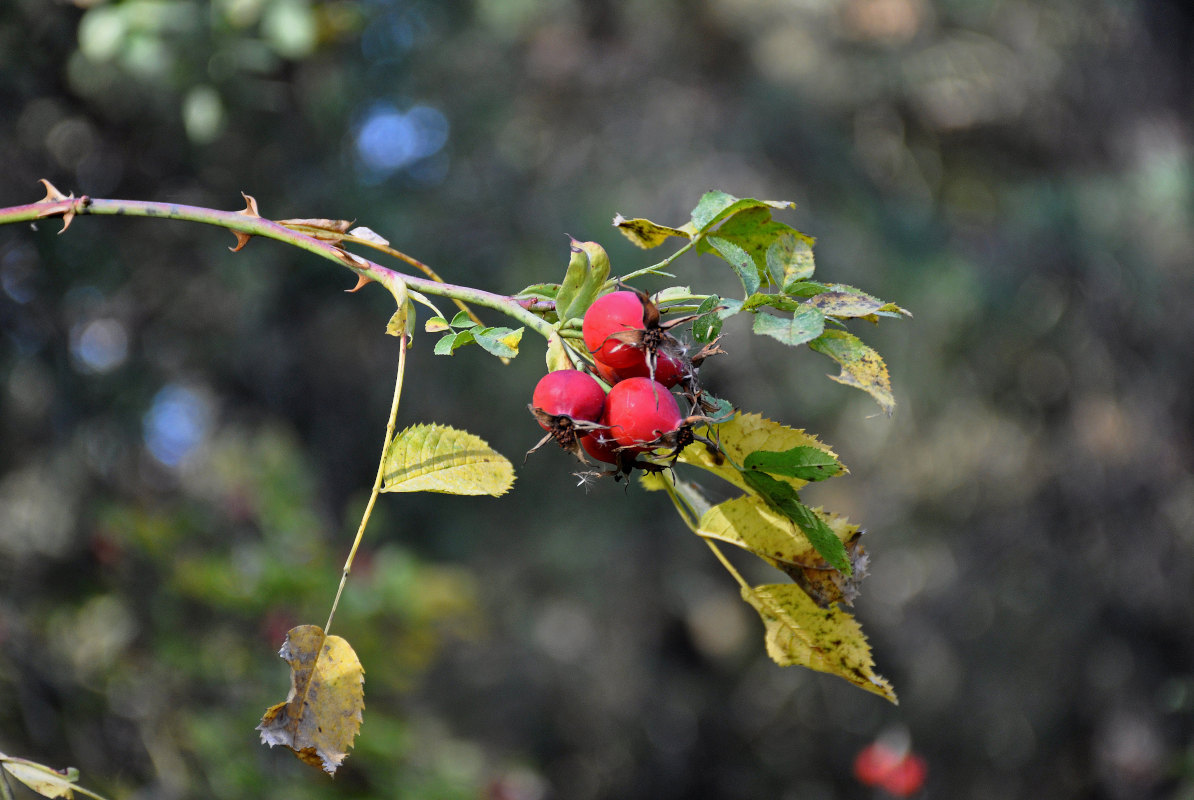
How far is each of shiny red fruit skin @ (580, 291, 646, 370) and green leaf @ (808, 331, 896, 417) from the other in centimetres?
12

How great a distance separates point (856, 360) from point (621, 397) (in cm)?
16

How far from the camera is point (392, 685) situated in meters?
2.35

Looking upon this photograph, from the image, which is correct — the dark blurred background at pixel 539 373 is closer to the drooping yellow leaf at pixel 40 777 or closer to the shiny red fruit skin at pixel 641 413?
the drooping yellow leaf at pixel 40 777

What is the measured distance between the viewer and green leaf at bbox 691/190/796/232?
611 mm

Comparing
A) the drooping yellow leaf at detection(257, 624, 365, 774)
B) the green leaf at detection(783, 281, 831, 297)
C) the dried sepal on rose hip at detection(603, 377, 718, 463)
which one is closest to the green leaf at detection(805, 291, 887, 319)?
the green leaf at detection(783, 281, 831, 297)

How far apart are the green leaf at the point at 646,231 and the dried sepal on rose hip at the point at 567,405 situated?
14 cm

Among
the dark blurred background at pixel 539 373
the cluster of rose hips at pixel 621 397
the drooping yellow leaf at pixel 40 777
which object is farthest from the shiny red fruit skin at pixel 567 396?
the dark blurred background at pixel 539 373

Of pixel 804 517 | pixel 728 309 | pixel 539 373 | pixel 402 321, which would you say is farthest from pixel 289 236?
pixel 539 373

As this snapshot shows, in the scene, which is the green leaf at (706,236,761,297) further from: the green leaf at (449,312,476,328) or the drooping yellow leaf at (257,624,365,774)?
the drooping yellow leaf at (257,624,365,774)

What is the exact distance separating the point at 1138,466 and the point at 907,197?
1727 millimetres

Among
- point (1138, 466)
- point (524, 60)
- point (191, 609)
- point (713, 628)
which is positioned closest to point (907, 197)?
point (1138, 466)

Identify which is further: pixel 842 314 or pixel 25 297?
pixel 25 297

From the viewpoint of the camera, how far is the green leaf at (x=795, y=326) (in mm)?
522

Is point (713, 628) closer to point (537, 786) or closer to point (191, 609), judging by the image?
point (537, 786)
